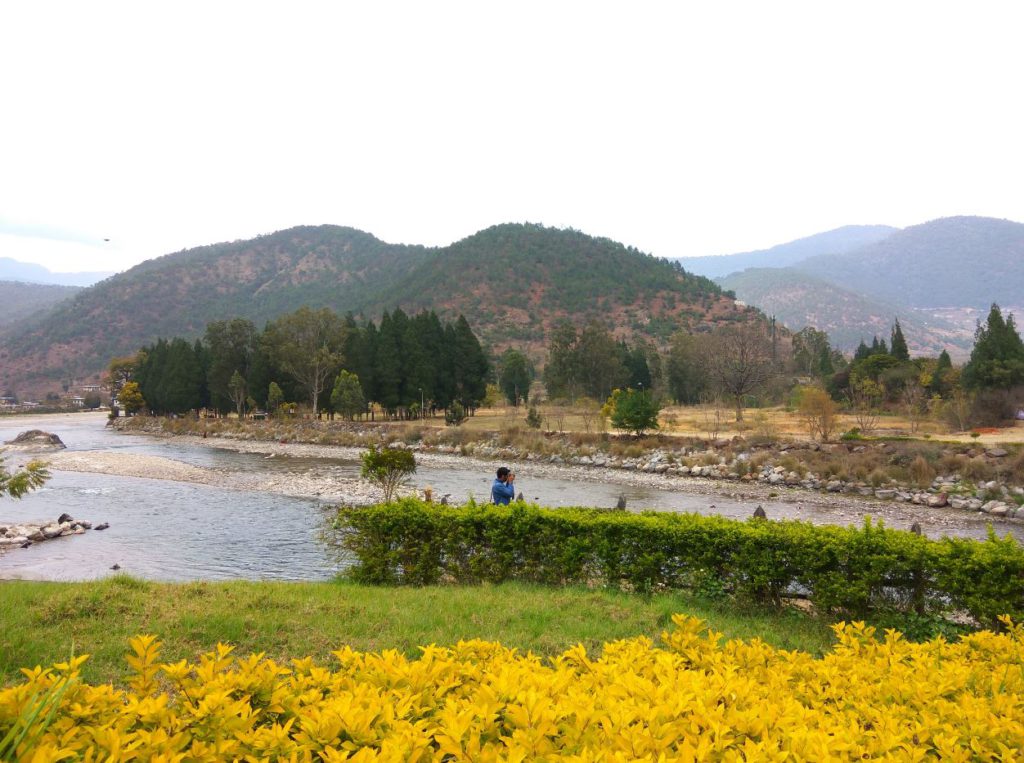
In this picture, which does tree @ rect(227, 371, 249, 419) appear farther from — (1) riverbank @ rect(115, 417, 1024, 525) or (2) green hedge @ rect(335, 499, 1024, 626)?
(2) green hedge @ rect(335, 499, 1024, 626)

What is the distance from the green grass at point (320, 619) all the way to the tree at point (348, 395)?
38.9 m

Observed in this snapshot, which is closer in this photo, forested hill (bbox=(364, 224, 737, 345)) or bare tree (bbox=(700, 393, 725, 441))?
bare tree (bbox=(700, 393, 725, 441))

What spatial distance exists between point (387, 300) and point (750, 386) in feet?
235

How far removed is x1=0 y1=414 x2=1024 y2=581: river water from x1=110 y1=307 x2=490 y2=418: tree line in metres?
18.5

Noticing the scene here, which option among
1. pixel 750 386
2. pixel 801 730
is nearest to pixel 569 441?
pixel 750 386

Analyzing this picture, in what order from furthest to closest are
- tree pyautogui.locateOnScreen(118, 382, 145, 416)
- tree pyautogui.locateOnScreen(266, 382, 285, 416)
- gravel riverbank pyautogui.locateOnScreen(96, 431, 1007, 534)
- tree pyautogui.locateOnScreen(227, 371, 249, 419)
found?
tree pyautogui.locateOnScreen(118, 382, 145, 416) → tree pyautogui.locateOnScreen(227, 371, 249, 419) → tree pyautogui.locateOnScreen(266, 382, 285, 416) → gravel riverbank pyautogui.locateOnScreen(96, 431, 1007, 534)

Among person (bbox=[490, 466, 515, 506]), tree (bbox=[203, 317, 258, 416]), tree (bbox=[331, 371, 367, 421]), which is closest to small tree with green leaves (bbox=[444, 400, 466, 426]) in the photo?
tree (bbox=[331, 371, 367, 421])

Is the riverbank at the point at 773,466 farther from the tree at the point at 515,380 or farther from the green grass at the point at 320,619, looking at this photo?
the tree at the point at 515,380

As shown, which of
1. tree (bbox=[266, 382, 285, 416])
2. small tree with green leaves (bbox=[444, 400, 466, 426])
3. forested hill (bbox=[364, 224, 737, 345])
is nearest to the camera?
small tree with green leaves (bbox=[444, 400, 466, 426])

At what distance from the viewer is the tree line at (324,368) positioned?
48656 mm

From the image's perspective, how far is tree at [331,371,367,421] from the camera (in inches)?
1817

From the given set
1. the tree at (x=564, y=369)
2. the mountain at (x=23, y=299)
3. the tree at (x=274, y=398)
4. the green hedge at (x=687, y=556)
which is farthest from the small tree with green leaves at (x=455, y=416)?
the mountain at (x=23, y=299)

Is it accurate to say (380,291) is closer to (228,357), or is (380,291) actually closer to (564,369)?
(228,357)

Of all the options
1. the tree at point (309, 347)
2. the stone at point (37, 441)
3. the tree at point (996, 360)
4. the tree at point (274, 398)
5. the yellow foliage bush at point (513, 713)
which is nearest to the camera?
the yellow foliage bush at point (513, 713)
